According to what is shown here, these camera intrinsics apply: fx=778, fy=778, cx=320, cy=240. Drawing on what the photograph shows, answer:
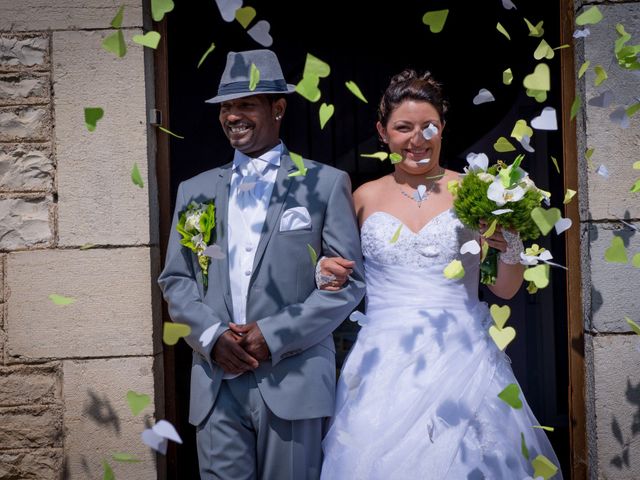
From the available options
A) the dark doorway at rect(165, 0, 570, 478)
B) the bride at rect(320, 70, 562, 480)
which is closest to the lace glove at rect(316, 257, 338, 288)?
the bride at rect(320, 70, 562, 480)

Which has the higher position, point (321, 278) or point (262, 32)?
point (262, 32)

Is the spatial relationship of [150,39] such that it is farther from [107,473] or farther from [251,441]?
[107,473]

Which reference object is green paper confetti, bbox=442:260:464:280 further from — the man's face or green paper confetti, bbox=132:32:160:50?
green paper confetti, bbox=132:32:160:50

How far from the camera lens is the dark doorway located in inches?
215

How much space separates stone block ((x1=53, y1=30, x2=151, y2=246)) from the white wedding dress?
1.05 metres

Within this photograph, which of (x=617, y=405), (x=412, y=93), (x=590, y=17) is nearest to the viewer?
(x=590, y=17)

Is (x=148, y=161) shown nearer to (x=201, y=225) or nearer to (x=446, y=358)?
(x=201, y=225)

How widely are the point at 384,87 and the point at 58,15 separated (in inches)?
112

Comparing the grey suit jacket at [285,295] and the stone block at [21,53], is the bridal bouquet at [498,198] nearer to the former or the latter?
the grey suit jacket at [285,295]

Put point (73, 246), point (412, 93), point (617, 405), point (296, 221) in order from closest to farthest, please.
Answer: point (296, 221)
point (412, 93)
point (617, 405)
point (73, 246)

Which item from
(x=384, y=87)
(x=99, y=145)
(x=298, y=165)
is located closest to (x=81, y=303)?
(x=99, y=145)

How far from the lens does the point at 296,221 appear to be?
2.95m

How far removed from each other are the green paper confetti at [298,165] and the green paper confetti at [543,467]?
131 cm

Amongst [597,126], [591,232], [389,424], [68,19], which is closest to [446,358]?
[389,424]
